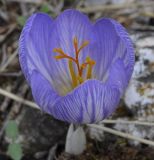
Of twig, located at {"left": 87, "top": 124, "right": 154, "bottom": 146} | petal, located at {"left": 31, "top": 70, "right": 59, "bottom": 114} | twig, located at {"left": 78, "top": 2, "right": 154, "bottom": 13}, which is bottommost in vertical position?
twig, located at {"left": 87, "top": 124, "right": 154, "bottom": 146}

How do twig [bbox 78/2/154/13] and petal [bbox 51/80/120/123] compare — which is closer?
petal [bbox 51/80/120/123]

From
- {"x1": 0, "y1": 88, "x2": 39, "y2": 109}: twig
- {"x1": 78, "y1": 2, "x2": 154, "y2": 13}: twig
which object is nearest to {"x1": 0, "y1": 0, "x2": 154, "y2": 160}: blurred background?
{"x1": 0, "y1": 88, "x2": 39, "y2": 109}: twig

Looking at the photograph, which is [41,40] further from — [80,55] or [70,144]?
[70,144]

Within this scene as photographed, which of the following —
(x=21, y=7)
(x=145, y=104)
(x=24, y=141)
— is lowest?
(x=24, y=141)

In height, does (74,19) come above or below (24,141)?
above

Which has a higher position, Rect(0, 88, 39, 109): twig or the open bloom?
the open bloom

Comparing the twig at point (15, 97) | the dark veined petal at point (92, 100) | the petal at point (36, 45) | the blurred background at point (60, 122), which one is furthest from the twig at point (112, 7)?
the dark veined petal at point (92, 100)

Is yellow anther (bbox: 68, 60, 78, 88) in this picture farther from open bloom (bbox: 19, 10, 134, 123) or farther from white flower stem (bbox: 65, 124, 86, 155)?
white flower stem (bbox: 65, 124, 86, 155)

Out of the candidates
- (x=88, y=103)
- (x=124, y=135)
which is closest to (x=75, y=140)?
(x=124, y=135)

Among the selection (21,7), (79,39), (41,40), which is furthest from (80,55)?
(21,7)
